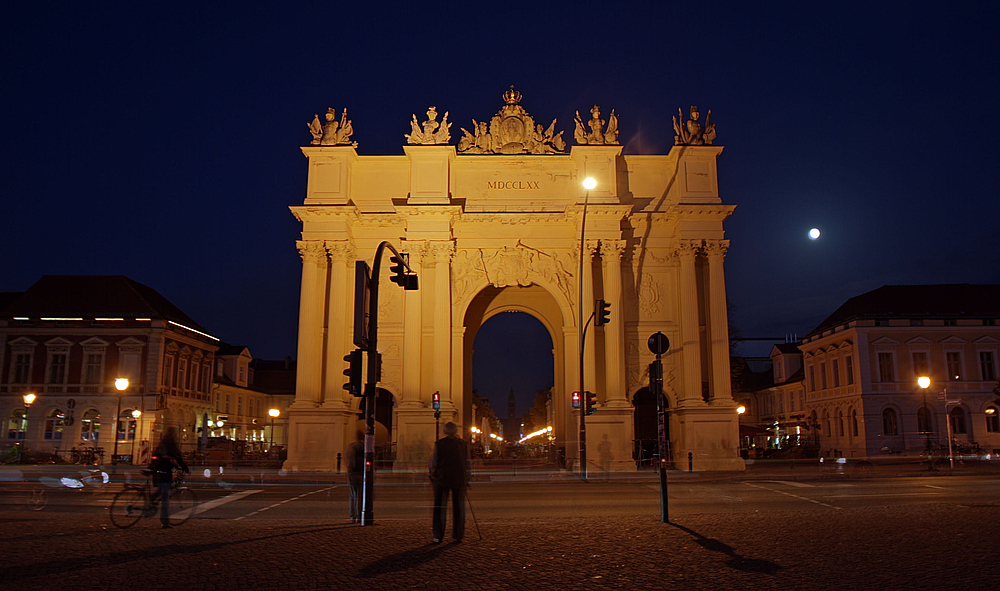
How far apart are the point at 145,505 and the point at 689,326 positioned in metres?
26.8

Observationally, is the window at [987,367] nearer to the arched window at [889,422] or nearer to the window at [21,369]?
the arched window at [889,422]

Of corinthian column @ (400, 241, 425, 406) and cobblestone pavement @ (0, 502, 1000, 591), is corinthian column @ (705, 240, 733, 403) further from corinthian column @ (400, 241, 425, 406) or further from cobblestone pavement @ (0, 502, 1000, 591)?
cobblestone pavement @ (0, 502, 1000, 591)

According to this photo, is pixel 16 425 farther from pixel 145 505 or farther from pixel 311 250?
pixel 145 505

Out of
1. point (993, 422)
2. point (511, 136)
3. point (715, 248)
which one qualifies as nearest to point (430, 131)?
point (511, 136)

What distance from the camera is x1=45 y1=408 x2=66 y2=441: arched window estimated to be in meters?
48.3

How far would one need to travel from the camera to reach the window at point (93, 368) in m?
49.0

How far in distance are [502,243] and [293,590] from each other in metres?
29.5

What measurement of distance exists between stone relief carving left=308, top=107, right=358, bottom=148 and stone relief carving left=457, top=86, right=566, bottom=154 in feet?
17.3

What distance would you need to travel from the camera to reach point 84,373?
161ft

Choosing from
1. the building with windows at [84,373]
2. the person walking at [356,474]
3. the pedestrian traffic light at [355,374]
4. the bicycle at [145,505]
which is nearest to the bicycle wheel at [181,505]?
the bicycle at [145,505]

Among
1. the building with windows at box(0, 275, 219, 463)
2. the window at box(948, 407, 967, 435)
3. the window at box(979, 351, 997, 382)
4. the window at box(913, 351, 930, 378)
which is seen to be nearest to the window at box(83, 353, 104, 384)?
the building with windows at box(0, 275, 219, 463)

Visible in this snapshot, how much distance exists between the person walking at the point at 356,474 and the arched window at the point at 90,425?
133 ft

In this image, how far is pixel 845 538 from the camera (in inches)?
443

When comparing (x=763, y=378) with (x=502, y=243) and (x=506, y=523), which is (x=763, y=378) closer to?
(x=502, y=243)
